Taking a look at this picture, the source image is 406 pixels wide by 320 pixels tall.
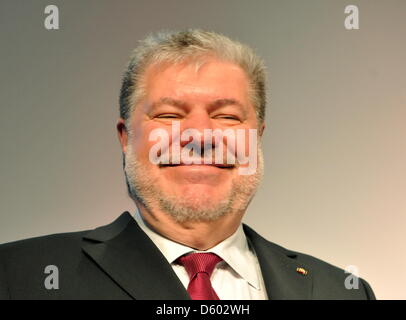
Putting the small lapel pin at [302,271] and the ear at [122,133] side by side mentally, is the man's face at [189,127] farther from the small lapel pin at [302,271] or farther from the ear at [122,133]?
the small lapel pin at [302,271]

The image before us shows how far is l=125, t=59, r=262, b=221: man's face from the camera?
6.22ft

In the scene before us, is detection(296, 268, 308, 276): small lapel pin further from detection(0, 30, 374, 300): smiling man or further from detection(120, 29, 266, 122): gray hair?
detection(120, 29, 266, 122): gray hair

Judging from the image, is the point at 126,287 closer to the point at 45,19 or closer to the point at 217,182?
the point at 217,182

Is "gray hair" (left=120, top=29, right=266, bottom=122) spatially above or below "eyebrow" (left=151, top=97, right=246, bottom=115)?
above

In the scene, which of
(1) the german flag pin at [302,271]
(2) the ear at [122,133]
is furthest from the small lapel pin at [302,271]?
(2) the ear at [122,133]

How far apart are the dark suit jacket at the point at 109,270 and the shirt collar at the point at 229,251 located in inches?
1.5

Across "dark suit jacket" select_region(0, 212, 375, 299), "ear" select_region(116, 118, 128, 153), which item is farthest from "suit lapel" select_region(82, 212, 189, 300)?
"ear" select_region(116, 118, 128, 153)

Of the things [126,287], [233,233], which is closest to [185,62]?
[233,233]

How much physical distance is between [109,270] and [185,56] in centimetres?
70

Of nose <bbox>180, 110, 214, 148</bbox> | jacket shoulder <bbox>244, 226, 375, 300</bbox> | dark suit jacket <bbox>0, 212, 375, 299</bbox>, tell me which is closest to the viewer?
dark suit jacket <bbox>0, 212, 375, 299</bbox>

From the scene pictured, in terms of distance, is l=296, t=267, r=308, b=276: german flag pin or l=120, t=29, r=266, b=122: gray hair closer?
l=120, t=29, r=266, b=122: gray hair
